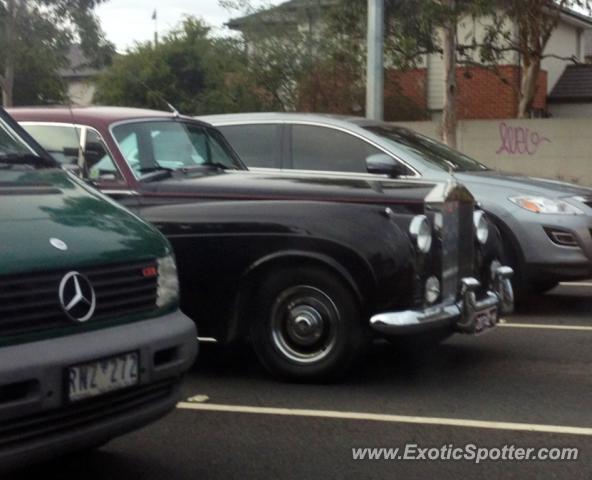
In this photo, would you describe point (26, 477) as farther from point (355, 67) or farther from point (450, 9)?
point (355, 67)

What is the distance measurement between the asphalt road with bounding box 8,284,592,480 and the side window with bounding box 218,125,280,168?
8.68 ft

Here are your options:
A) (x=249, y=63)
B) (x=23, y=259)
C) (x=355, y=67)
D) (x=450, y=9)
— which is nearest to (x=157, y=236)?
(x=23, y=259)

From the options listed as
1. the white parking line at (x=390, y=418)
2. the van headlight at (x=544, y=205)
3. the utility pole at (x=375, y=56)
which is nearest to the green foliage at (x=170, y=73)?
the utility pole at (x=375, y=56)

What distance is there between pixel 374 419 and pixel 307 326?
822 mm

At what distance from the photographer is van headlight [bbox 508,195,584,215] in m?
9.59

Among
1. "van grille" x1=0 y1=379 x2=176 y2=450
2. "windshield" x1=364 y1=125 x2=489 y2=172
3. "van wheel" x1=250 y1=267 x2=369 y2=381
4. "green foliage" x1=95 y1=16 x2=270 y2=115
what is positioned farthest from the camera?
"green foliage" x1=95 y1=16 x2=270 y2=115

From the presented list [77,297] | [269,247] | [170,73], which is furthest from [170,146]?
[170,73]

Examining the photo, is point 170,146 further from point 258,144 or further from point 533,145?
point 533,145

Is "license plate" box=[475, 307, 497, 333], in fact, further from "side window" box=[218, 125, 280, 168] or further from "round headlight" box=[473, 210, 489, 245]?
"side window" box=[218, 125, 280, 168]

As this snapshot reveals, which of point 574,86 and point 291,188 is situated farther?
point 574,86

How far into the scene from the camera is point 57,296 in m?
4.38

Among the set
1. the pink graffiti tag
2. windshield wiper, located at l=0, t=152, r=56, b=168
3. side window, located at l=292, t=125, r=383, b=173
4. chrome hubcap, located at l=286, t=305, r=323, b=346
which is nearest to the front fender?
chrome hubcap, located at l=286, t=305, r=323, b=346

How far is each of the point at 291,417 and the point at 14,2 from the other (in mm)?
25814

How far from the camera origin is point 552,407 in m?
6.35
